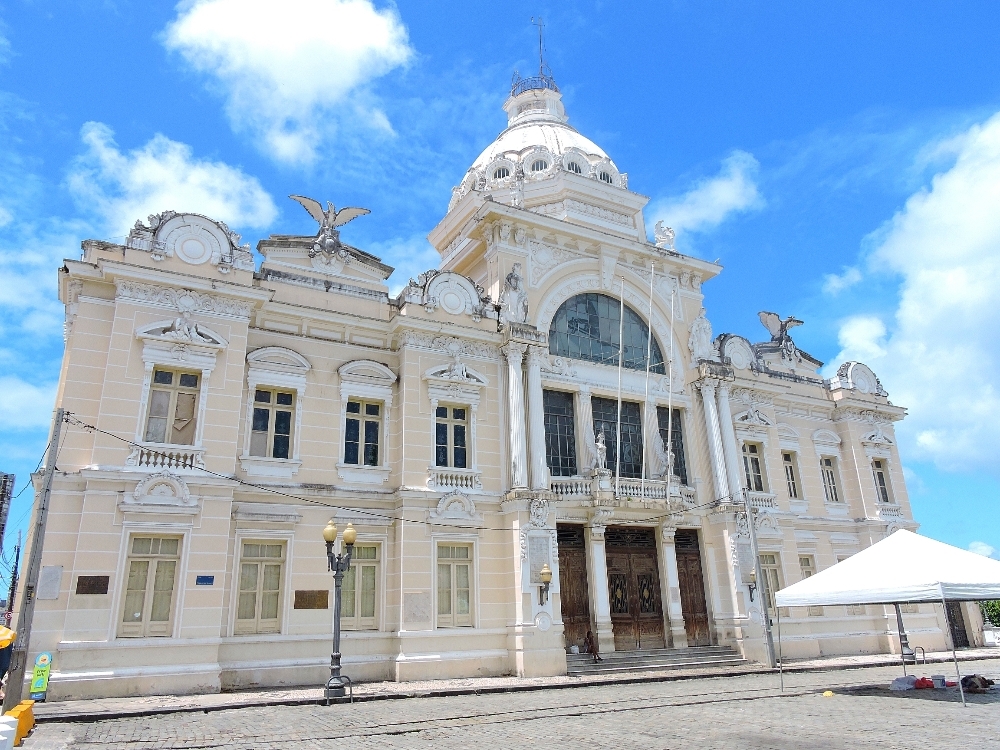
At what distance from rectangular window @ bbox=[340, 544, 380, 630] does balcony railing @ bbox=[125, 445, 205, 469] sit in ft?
15.1

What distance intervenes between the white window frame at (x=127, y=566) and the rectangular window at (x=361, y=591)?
3.88m

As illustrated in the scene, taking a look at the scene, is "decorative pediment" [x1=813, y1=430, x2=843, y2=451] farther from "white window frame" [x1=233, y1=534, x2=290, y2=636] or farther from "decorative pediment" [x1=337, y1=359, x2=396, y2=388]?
"white window frame" [x1=233, y1=534, x2=290, y2=636]

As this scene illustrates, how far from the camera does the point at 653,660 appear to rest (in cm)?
1992

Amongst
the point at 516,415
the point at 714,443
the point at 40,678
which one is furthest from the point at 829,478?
the point at 40,678

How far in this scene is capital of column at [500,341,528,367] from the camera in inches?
837

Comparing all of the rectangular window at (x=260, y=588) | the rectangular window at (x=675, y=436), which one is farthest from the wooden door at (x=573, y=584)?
the rectangular window at (x=260, y=588)

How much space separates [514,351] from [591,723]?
11.8 metres

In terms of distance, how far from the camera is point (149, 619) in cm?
1549

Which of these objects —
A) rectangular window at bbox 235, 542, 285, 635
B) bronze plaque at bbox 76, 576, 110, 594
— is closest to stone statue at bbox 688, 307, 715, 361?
rectangular window at bbox 235, 542, 285, 635

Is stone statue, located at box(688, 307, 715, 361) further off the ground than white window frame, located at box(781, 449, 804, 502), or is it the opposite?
stone statue, located at box(688, 307, 715, 361)

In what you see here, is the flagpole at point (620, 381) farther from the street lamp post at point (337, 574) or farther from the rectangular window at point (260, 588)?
the rectangular window at point (260, 588)

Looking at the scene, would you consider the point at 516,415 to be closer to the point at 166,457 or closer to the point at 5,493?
the point at 166,457

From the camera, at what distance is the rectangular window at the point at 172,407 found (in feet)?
55.3

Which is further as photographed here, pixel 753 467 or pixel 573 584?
pixel 753 467
